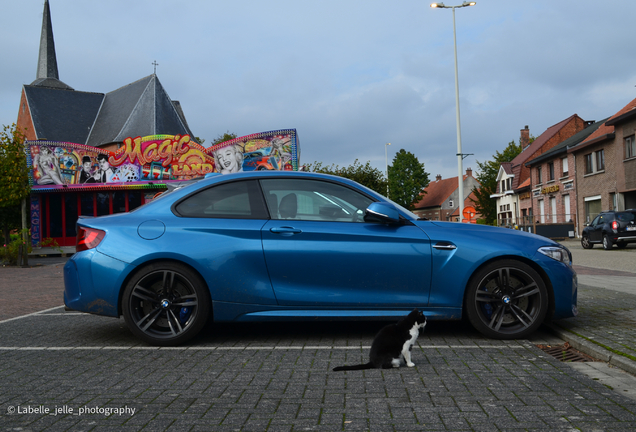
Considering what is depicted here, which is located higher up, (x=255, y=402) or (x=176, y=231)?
(x=176, y=231)

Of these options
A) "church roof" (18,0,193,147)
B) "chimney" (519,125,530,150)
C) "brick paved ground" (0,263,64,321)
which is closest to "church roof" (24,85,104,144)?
"church roof" (18,0,193,147)

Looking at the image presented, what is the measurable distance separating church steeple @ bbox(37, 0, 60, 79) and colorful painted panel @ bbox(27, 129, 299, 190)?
37507mm

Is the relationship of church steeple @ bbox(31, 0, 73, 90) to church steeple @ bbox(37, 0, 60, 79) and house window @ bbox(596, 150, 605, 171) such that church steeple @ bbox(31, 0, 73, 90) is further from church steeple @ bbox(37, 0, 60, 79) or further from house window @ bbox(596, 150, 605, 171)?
house window @ bbox(596, 150, 605, 171)

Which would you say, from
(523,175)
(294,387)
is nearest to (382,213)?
(294,387)

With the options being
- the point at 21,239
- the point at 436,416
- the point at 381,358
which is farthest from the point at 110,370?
the point at 21,239

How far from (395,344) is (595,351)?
1.69 m

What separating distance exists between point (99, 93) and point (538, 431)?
2302 inches

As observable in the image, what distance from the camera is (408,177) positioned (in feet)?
270

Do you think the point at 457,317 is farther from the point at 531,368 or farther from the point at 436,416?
the point at 436,416

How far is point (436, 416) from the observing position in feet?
9.86

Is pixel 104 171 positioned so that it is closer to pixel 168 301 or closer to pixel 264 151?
pixel 264 151

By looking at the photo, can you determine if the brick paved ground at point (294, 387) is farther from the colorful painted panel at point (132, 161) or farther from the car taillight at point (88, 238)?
the colorful painted panel at point (132, 161)

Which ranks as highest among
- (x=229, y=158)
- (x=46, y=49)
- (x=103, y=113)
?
(x=46, y=49)

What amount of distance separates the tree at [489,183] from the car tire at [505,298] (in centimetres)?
→ 5786
